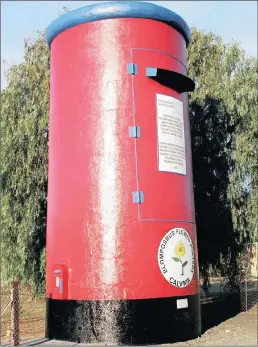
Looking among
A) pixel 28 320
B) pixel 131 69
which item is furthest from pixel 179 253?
pixel 28 320

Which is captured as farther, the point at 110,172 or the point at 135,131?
the point at 135,131

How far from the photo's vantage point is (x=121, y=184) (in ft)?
39.5

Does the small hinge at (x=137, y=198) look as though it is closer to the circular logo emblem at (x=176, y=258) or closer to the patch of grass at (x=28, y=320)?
the circular logo emblem at (x=176, y=258)

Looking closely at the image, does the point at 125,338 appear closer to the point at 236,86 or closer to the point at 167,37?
the point at 167,37

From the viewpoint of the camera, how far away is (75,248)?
12133mm

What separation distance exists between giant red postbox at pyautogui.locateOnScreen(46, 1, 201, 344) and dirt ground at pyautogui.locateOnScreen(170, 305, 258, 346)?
0.43 metres

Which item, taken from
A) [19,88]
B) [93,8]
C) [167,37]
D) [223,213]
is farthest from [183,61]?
[19,88]

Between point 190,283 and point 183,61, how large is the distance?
19.8ft

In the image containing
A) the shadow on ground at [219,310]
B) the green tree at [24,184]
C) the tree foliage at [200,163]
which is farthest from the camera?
the tree foliage at [200,163]

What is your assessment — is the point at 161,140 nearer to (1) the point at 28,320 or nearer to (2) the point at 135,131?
(2) the point at 135,131

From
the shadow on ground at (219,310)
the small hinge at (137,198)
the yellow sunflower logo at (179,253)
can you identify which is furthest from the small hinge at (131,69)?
the shadow on ground at (219,310)

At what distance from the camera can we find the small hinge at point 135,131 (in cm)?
1227

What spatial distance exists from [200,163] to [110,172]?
7694mm

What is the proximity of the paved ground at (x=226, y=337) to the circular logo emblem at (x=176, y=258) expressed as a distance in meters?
1.42
